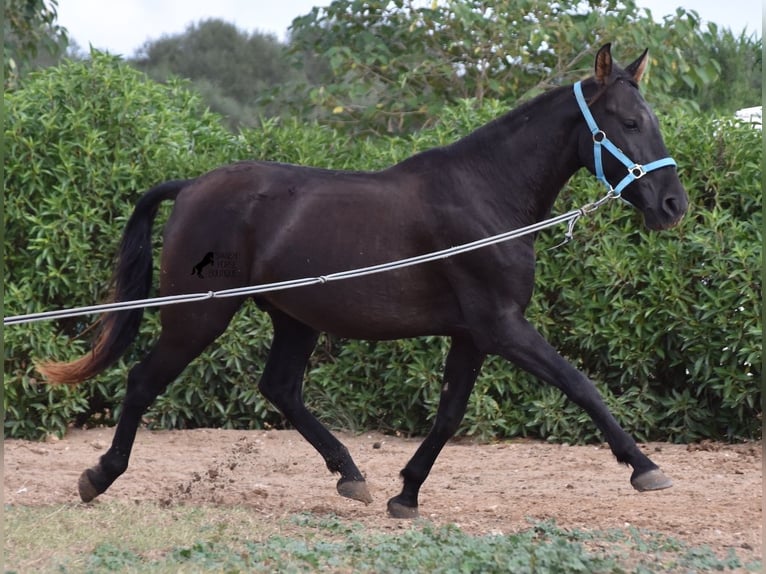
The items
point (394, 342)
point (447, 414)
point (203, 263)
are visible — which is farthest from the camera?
point (394, 342)

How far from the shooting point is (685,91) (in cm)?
1261

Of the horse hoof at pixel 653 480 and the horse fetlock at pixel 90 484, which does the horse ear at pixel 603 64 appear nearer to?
the horse hoof at pixel 653 480

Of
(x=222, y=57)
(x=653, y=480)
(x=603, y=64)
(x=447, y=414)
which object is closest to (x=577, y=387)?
(x=653, y=480)

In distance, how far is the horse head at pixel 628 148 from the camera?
15.4ft

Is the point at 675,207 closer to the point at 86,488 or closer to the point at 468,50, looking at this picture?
the point at 86,488

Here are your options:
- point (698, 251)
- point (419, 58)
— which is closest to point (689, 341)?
point (698, 251)

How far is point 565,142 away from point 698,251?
7.04ft

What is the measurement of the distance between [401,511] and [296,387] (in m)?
0.92

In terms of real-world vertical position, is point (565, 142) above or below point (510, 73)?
below

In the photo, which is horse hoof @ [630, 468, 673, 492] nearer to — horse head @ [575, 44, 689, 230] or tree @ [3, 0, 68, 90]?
horse head @ [575, 44, 689, 230]

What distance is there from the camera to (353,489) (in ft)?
18.2

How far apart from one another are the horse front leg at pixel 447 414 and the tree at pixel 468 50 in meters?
4.72

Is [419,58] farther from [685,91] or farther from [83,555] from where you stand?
[83,555]

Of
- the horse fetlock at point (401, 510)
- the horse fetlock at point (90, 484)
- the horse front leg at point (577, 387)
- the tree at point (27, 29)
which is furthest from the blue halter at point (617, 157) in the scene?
the tree at point (27, 29)
